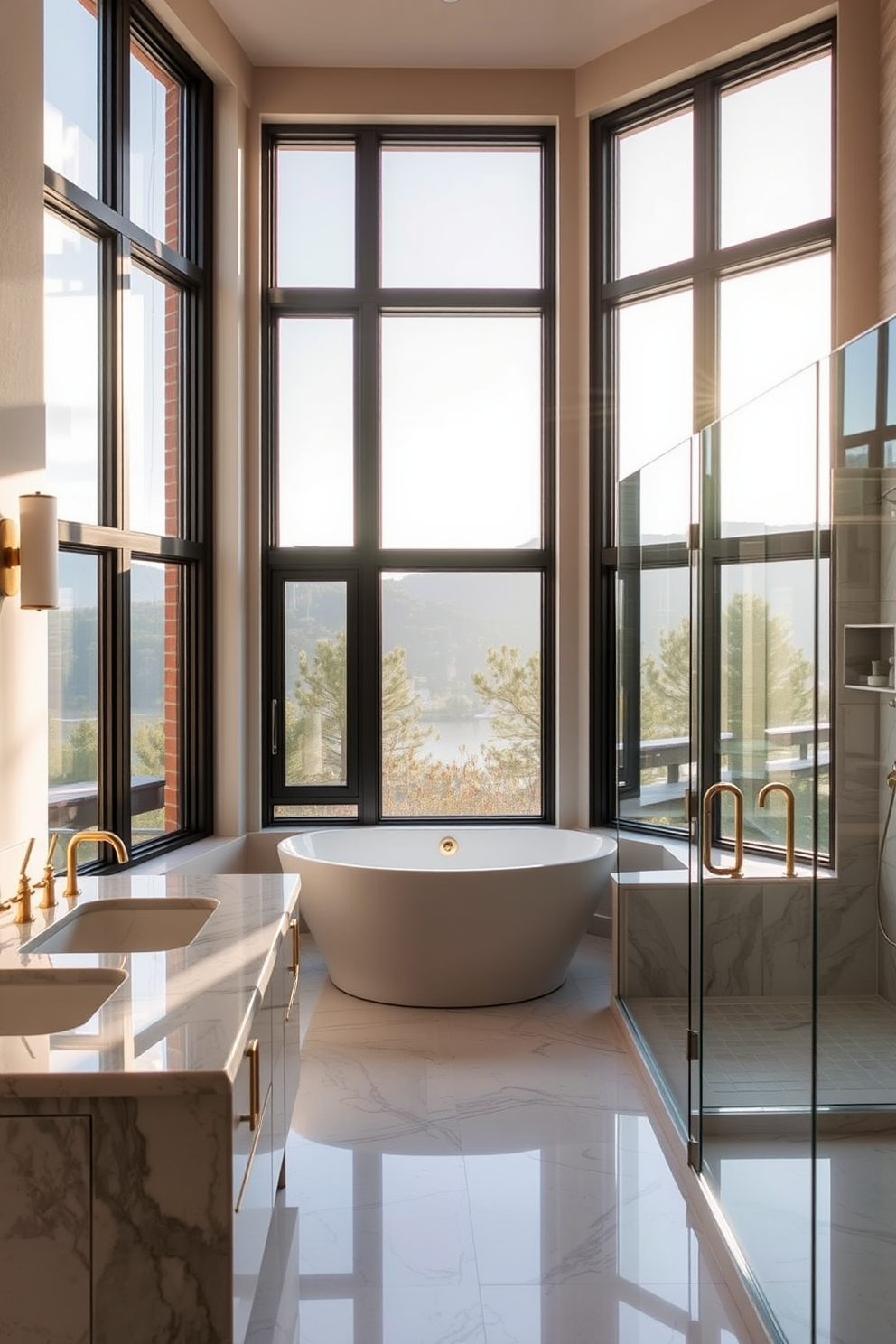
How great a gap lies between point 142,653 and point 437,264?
235cm

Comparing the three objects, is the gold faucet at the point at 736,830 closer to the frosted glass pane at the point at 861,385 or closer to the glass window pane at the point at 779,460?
the glass window pane at the point at 779,460

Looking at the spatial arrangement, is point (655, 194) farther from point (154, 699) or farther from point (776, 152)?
point (154, 699)

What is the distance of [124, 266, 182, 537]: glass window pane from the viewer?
3990 mm

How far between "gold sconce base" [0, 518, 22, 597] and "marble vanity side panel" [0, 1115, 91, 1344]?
1.48m

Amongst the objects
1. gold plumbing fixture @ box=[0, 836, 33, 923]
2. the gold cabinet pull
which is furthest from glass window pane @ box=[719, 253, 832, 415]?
the gold cabinet pull

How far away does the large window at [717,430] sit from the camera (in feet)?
6.65

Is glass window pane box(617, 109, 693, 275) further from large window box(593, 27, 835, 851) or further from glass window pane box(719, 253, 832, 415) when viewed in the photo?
glass window pane box(719, 253, 832, 415)

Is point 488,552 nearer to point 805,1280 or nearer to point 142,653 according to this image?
point 142,653

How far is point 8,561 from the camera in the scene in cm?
254

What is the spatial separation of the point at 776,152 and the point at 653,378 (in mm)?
998

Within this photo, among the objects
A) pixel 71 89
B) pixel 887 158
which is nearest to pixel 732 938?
pixel 887 158

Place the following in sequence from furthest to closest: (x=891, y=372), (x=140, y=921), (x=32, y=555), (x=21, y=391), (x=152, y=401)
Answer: (x=152, y=401)
(x=21, y=391)
(x=32, y=555)
(x=140, y=921)
(x=891, y=372)

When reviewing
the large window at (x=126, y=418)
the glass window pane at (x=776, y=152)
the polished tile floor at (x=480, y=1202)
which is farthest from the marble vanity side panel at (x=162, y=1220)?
the glass window pane at (x=776, y=152)

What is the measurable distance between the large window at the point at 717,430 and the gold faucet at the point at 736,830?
0.05m
